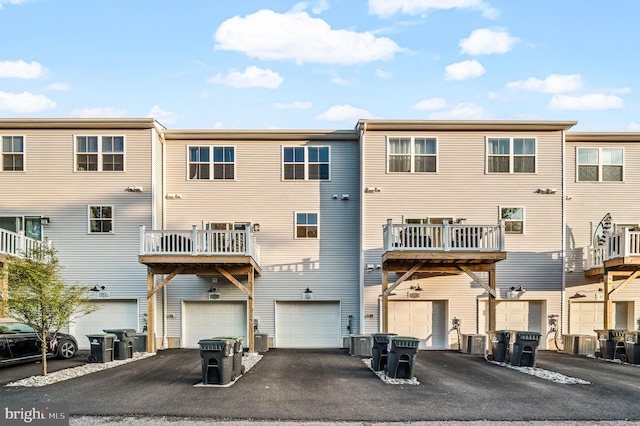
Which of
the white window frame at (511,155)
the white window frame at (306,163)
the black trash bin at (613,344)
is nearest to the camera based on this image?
the black trash bin at (613,344)

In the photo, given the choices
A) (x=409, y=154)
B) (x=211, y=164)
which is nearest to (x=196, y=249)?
(x=211, y=164)

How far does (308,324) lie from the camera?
20.5m

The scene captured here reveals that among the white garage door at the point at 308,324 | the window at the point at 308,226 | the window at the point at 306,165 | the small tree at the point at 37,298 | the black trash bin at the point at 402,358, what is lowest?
the white garage door at the point at 308,324

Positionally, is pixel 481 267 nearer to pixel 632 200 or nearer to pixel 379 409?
pixel 632 200

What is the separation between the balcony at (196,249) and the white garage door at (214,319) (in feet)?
9.93

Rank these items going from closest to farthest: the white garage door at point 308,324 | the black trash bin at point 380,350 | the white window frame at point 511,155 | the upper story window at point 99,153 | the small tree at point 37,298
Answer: the small tree at point 37,298 → the black trash bin at point 380,350 → the upper story window at point 99,153 → the white window frame at point 511,155 → the white garage door at point 308,324

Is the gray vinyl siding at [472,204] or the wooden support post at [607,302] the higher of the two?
the gray vinyl siding at [472,204]

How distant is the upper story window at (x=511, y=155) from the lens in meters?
20.3

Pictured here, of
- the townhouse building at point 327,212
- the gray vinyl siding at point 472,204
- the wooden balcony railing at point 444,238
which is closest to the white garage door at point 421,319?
the townhouse building at point 327,212

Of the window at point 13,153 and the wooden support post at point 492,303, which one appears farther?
the window at point 13,153

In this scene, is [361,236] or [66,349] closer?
[66,349]

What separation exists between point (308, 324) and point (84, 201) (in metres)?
8.90

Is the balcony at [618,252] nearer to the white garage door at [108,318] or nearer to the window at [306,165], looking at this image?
the window at [306,165]

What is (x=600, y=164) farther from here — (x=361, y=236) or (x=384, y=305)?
(x=384, y=305)
